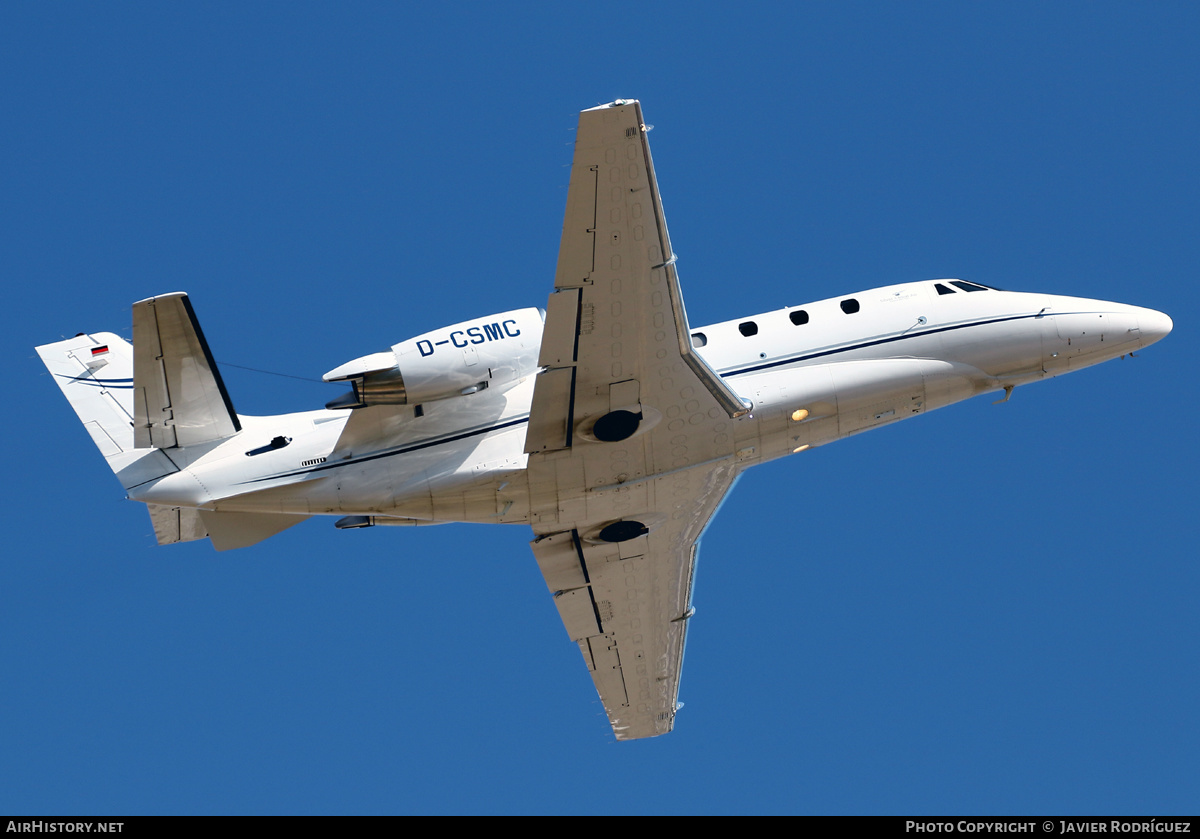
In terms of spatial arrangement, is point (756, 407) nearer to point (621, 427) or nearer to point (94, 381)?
point (621, 427)

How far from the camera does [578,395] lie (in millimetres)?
23312

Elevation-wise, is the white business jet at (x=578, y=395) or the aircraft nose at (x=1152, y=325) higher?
the aircraft nose at (x=1152, y=325)

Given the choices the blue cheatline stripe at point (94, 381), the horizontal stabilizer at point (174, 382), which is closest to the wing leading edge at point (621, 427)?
the horizontal stabilizer at point (174, 382)

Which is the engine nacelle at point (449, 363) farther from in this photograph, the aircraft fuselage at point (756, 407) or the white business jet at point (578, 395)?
the aircraft fuselage at point (756, 407)

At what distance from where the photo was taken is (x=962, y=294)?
2675 centimetres

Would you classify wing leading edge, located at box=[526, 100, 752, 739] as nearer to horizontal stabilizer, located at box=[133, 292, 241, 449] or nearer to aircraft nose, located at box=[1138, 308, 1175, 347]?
horizontal stabilizer, located at box=[133, 292, 241, 449]

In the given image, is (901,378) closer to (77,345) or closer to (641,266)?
(641,266)

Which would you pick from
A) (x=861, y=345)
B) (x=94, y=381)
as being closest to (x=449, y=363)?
(x=94, y=381)

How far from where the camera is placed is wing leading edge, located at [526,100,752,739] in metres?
20.7

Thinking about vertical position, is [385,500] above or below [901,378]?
below

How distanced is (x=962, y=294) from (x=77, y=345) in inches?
686

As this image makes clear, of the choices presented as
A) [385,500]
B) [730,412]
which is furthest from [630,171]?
[385,500]

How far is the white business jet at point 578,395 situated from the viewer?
22.6 m

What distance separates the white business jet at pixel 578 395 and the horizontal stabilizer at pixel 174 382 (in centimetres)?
3
